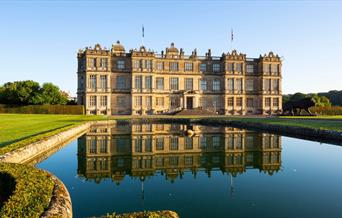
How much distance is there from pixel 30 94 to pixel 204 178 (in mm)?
50989

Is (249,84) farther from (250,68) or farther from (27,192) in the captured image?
(27,192)

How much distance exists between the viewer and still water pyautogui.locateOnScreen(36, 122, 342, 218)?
299 inches

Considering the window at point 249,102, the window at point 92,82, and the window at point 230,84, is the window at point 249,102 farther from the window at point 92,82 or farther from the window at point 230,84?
the window at point 92,82

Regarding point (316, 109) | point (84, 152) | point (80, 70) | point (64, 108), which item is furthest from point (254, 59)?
point (84, 152)

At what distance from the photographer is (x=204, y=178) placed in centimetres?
1052

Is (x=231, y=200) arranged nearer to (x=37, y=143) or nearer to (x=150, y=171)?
(x=150, y=171)

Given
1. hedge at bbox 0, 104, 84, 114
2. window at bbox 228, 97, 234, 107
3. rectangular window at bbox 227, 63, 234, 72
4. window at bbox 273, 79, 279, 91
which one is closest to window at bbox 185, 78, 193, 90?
rectangular window at bbox 227, 63, 234, 72

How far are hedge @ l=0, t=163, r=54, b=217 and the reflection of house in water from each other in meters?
3.06

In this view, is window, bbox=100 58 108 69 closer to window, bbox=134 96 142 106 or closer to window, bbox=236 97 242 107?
window, bbox=134 96 142 106

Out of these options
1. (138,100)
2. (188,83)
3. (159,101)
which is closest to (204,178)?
(138,100)

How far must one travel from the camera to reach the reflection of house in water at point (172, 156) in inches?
461

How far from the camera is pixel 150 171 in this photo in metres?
11.6

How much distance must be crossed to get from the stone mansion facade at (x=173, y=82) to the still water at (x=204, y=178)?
35989mm

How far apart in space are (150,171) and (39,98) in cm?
4696
